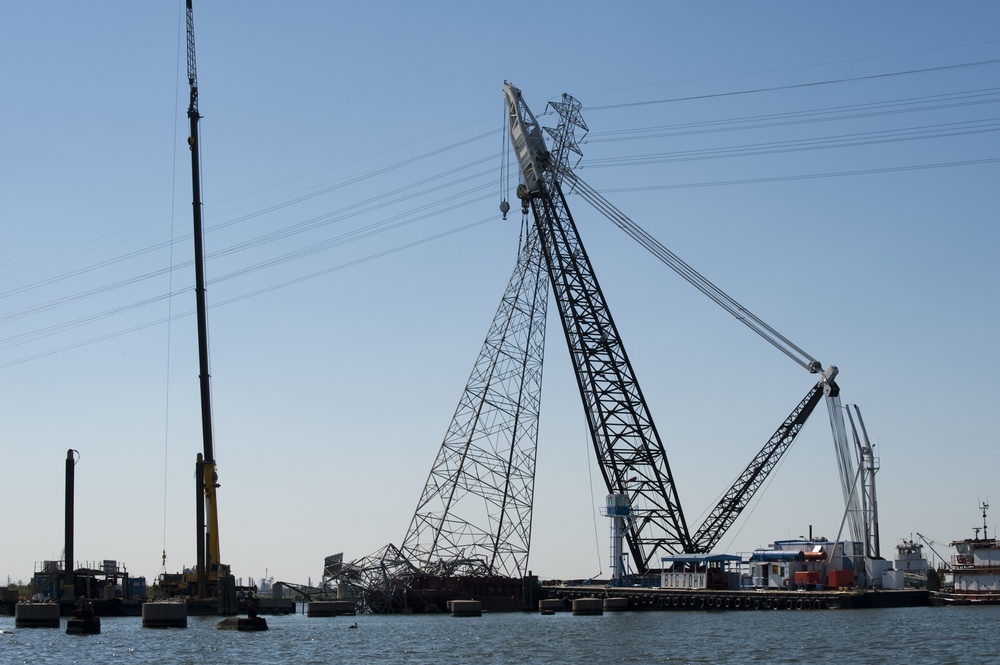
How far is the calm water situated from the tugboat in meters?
8.95

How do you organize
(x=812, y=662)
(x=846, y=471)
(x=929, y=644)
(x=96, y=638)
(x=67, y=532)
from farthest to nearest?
(x=846, y=471) < (x=67, y=532) < (x=96, y=638) < (x=929, y=644) < (x=812, y=662)

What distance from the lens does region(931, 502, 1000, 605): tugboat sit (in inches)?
3649

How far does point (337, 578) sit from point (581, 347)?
27604 millimetres

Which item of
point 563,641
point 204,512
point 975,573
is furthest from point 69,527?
point 975,573

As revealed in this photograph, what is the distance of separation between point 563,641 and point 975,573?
4599cm

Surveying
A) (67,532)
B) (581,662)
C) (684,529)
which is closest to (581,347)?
(684,529)

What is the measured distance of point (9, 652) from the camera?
56.6 meters

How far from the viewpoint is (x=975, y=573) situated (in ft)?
307

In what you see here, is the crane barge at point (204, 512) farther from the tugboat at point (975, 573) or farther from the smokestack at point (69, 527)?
the tugboat at point (975, 573)

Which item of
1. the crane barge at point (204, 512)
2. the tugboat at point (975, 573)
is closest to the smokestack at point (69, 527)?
the crane barge at point (204, 512)

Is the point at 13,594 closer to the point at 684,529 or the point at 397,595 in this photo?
the point at 397,595

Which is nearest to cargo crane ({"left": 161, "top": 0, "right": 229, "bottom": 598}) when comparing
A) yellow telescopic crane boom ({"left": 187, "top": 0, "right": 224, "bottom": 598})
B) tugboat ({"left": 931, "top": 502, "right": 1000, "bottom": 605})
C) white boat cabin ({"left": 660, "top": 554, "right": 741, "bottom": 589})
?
yellow telescopic crane boom ({"left": 187, "top": 0, "right": 224, "bottom": 598})

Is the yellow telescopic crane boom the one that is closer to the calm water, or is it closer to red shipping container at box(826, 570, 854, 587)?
the calm water

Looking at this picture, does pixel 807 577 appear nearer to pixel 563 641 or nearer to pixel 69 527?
pixel 563 641
